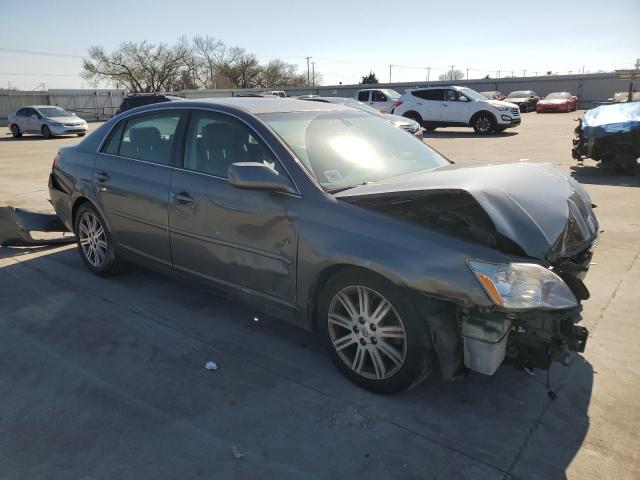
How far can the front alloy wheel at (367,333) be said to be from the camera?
2842 millimetres

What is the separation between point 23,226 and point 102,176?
6.51 ft

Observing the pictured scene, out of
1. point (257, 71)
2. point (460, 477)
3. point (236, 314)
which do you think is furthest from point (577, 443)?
point (257, 71)

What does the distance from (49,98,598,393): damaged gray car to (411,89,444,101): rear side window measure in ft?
59.5

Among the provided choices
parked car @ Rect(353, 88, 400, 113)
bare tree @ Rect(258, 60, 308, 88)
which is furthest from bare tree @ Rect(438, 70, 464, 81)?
parked car @ Rect(353, 88, 400, 113)

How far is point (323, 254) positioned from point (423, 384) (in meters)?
1.03

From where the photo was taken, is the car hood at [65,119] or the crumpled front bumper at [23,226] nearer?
the crumpled front bumper at [23,226]

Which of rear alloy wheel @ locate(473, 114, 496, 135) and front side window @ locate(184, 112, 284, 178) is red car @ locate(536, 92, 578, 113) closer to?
rear alloy wheel @ locate(473, 114, 496, 135)

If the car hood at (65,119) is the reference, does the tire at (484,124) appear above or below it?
below

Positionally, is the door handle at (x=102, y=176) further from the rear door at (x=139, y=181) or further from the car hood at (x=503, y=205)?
the car hood at (x=503, y=205)

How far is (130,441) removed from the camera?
8.55 ft

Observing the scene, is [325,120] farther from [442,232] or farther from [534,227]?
[534,227]

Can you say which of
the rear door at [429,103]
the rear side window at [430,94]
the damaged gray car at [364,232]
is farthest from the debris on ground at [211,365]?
the rear side window at [430,94]

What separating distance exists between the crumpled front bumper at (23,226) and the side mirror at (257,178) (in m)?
3.72

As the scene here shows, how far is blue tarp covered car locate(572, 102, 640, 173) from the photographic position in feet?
32.7
